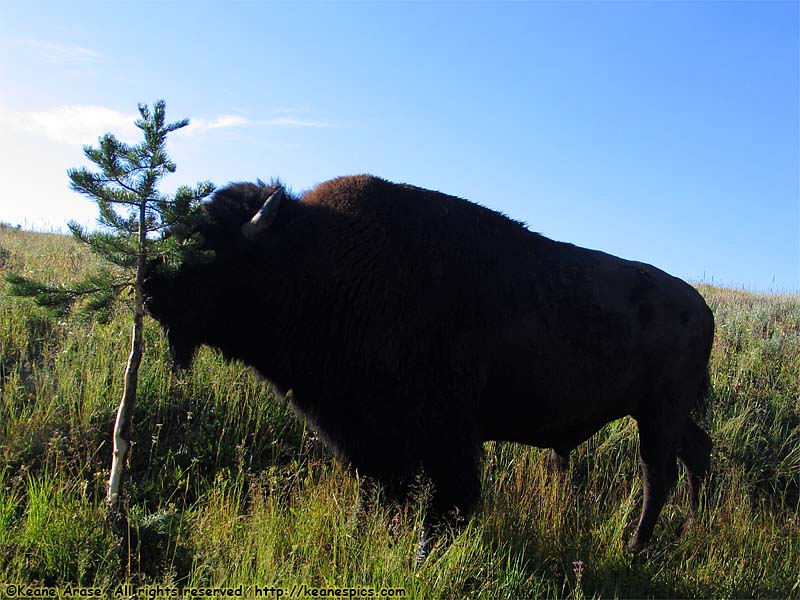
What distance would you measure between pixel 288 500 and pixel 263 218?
2440 millimetres

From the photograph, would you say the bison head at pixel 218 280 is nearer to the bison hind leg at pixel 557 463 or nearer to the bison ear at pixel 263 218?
the bison ear at pixel 263 218

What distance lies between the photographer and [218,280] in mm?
4527

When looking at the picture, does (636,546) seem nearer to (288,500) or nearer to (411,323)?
(411,323)

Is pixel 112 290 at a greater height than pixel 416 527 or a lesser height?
greater

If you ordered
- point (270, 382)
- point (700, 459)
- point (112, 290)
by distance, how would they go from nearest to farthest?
point (112, 290)
point (270, 382)
point (700, 459)

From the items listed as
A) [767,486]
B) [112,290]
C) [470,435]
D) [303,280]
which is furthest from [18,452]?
[767,486]

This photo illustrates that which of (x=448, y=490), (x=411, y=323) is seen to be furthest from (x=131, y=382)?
(x=448, y=490)

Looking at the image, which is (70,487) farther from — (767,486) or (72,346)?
(767,486)

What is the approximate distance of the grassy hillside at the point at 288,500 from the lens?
387 cm

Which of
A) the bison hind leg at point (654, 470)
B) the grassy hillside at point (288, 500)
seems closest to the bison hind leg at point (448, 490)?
the grassy hillside at point (288, 500)

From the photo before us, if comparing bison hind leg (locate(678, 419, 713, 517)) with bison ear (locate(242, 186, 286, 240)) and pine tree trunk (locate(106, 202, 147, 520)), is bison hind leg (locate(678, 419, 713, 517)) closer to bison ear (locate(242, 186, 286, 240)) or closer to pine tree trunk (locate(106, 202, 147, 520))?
bison ear (locate(242, 186, 286, 240))

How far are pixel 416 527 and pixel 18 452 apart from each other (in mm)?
3400

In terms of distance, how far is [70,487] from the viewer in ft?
16.0

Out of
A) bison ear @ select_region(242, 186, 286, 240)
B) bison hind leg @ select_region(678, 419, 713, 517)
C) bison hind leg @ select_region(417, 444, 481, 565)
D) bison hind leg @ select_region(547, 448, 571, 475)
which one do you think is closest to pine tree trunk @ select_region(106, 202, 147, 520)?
bison ear @ select_region(242, 186, 286, 240)
